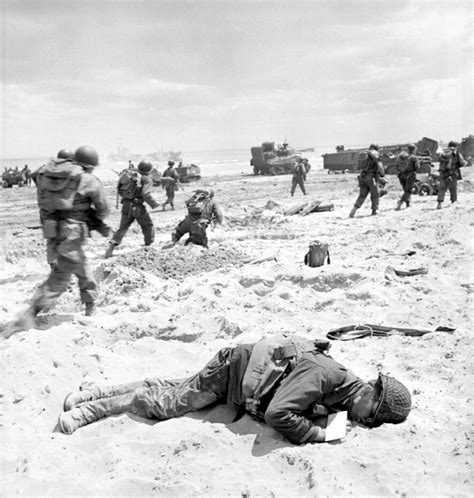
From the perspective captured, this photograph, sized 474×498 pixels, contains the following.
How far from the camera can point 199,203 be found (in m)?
8.02

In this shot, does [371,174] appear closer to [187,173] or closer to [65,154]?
[65,154]

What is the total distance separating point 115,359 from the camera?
14.3 ft

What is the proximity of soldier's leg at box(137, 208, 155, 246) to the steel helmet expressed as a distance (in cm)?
317

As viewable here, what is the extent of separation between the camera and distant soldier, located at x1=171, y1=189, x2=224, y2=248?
803 centimetres

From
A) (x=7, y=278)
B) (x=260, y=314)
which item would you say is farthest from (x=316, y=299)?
(x=7, y=278)

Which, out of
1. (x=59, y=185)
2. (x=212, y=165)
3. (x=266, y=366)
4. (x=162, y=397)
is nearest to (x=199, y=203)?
(x=59, y=185)

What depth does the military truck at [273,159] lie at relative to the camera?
3044 centimetres

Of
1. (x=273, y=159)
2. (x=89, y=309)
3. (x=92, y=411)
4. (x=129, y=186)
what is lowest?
(x=92, y=411)

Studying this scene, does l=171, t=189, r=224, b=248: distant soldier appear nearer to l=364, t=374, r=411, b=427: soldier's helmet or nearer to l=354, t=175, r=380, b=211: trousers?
l=354, t=175, r=380, b=211: trousers

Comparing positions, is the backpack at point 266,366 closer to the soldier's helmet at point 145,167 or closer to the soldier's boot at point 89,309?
the soldier's boot at point 89,309

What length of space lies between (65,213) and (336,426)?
134 inches

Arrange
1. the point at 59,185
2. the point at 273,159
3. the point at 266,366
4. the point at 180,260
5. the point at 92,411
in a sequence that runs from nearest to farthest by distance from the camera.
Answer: the point at 266,366
the point at 92,411
the point at 59,185
the point at 180,260
the point at 273,159

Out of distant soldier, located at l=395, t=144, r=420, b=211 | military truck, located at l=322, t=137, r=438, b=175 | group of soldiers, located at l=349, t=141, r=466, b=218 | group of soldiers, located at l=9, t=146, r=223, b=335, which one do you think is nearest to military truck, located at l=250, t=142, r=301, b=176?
military truck, located at l=322, t=137, r=438, b=175

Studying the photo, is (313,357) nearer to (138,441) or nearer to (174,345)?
(138,441)
